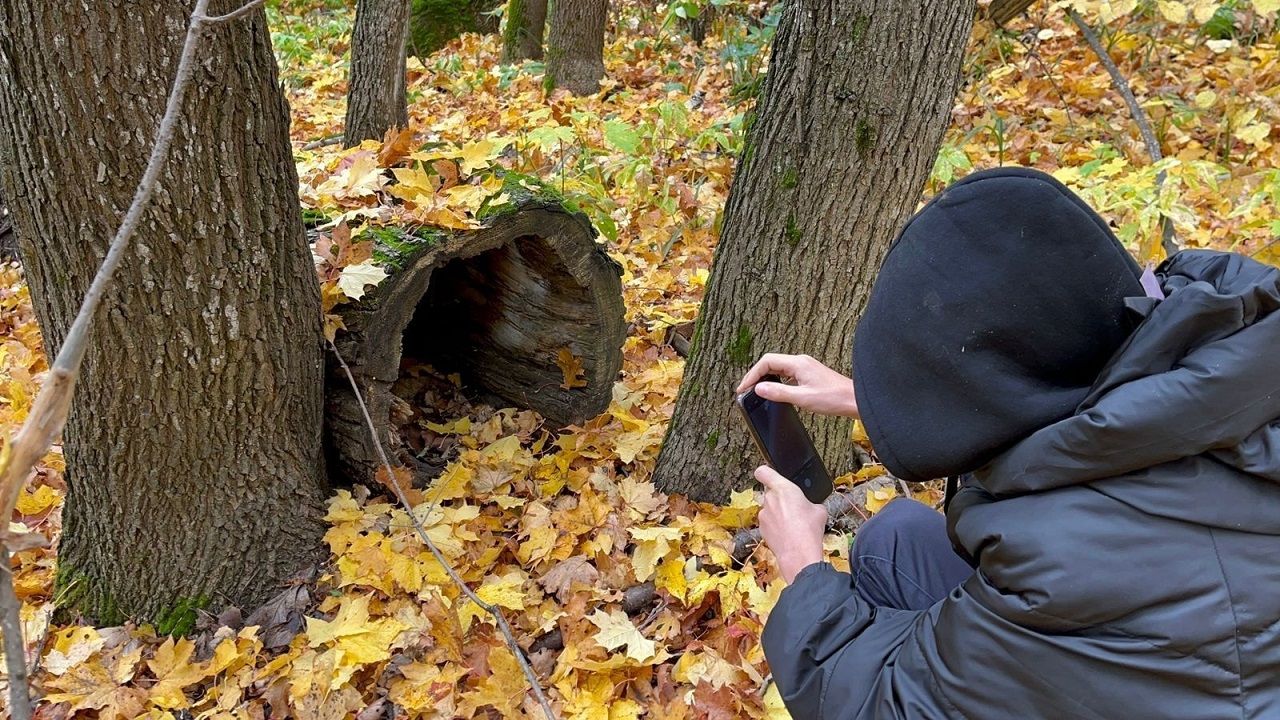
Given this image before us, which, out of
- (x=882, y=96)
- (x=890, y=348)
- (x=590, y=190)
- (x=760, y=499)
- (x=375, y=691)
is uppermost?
(x=882, y=96)

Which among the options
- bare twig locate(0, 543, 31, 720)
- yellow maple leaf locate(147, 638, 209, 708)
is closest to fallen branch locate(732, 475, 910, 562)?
yellow maple leaf locate(147, 638, 209, 708)

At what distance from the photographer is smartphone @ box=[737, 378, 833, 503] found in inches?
86.1

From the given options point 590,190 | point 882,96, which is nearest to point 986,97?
point 590,190

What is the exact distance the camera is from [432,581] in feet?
8.19

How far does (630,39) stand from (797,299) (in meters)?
7.92

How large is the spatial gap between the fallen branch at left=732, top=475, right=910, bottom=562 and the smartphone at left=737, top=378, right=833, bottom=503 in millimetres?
493

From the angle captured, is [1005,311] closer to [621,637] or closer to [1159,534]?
[1159,534]

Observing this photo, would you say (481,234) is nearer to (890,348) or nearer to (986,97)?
(890,348)

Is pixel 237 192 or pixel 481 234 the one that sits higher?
pixel 237 192

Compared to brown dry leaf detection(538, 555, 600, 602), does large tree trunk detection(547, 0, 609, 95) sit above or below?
above

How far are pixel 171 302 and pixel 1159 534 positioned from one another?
2155 millimetres

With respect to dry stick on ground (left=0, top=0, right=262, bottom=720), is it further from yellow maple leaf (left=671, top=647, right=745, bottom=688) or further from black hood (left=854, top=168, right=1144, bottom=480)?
yellow maple leaf (left=671, top=647, right=745, bottom=688)

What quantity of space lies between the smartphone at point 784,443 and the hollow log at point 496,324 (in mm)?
1014

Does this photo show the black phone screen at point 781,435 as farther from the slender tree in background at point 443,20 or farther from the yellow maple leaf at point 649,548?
the slender tree in background at point 443,20
